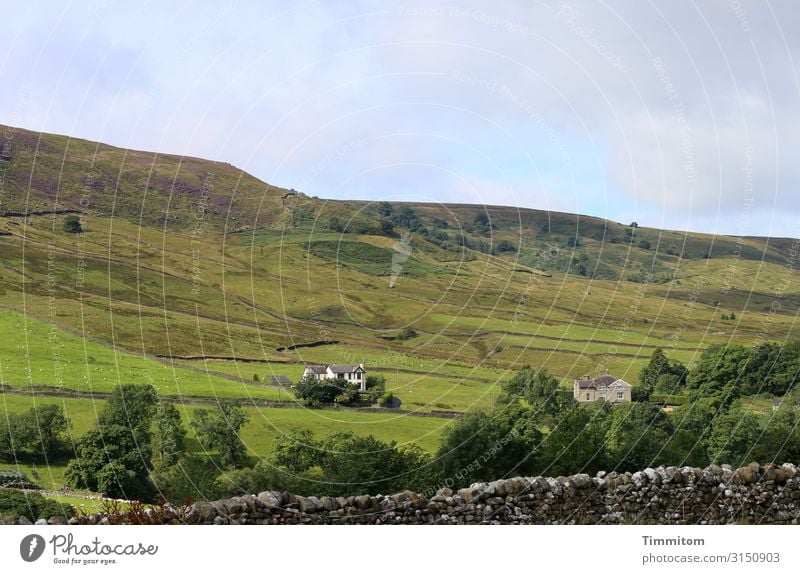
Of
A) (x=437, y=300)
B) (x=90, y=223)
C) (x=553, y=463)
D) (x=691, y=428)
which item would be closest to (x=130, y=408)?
(x=553, y=463)

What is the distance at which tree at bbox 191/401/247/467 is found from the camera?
65.1 metres

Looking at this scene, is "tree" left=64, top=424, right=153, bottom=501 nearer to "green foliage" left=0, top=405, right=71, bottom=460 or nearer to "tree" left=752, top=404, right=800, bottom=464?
"green foliage" left=0, top=405, right=71, bottom=460

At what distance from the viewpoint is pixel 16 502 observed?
27.7 metres

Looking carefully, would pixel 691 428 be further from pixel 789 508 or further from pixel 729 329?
pixel 729 329

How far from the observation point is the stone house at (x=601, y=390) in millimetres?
100894

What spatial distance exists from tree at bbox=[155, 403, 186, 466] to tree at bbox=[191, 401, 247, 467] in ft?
5.13

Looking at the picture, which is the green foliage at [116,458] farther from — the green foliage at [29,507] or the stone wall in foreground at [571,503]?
the stone wall in foreground at [571,503]

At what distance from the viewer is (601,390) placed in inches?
4067

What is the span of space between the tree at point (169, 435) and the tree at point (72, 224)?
113122 mm

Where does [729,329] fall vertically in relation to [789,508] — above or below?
above

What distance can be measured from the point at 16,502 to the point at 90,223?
544ft

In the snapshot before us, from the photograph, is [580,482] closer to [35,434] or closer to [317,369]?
[35,434]

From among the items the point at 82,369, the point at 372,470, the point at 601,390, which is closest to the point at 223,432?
the point at 372,470
